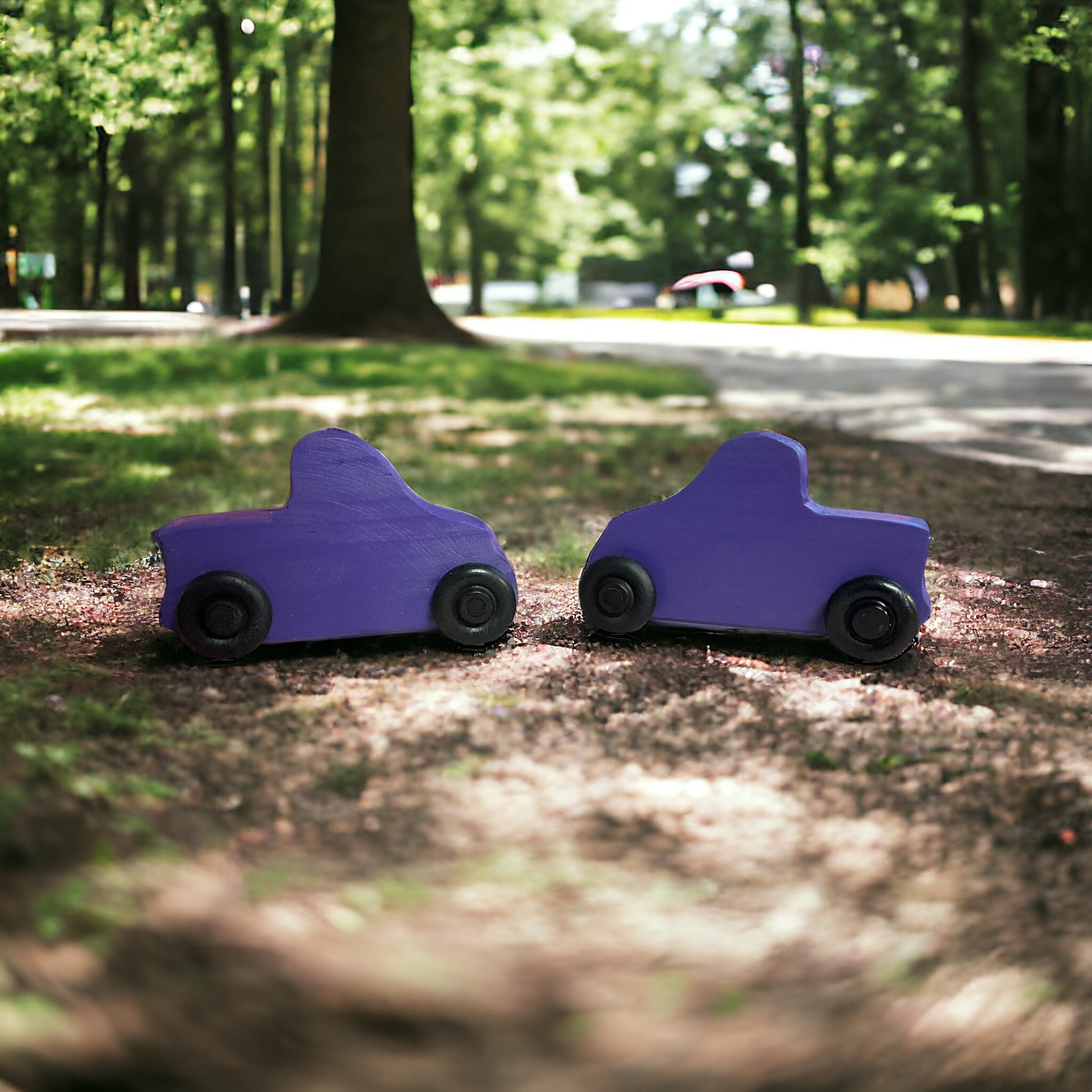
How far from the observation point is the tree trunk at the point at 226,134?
988 centimetres

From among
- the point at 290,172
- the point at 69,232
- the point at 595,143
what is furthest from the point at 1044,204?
the point at 595,143

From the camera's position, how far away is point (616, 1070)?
Result: 6.68 feet

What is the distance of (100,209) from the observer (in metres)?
8.16

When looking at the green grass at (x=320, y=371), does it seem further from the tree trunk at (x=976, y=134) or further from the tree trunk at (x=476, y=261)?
the tree trunk at (x=476, y=261)

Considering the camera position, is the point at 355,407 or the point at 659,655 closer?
the point at 659,655

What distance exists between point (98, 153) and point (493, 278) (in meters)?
30.1

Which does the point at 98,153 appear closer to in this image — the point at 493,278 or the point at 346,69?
the point at 346,69

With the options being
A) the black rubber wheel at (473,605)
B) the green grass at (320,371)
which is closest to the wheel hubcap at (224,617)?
the black rubber wheel at (473,605)

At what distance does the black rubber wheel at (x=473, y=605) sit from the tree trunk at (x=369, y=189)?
997 cm

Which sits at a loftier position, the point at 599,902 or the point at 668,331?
the point at 668,331

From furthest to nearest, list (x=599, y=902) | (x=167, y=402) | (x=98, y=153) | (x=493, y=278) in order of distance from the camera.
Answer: (x=493, y=278) < (x=167, y=402) < (x=98, y=153) < (x=599, y=902)

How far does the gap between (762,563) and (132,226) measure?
593 cm

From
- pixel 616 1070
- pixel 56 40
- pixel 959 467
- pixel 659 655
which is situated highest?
pixel 56 40

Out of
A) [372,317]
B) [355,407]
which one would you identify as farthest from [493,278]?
[355,407]
